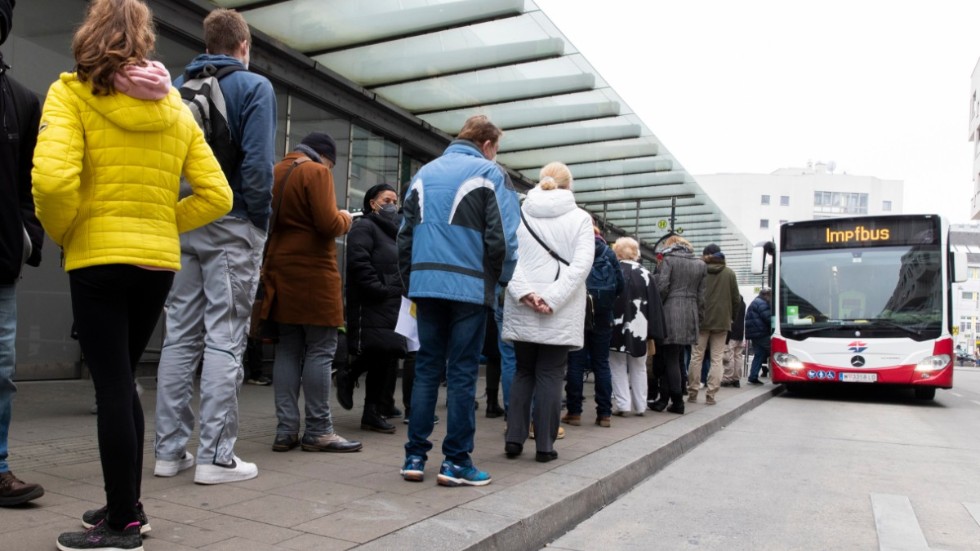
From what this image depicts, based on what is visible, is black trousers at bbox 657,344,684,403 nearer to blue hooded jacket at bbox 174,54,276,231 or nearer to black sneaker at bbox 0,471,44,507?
blue hooded jacket at bbox 174,54,276,231

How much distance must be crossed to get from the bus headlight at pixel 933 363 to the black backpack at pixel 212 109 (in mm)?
10842

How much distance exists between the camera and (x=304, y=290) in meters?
Answer: 4.65

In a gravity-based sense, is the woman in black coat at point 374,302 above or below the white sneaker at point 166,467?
above

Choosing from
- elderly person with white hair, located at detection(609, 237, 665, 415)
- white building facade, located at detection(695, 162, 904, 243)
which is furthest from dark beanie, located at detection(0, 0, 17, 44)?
white building facade, located at detection(695, 162, 904, 243)

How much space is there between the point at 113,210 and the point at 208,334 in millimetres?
1280

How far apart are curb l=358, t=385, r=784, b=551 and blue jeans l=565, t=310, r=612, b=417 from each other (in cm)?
48

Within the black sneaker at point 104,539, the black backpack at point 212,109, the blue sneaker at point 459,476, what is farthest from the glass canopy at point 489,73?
the black sneaker at point 104,539

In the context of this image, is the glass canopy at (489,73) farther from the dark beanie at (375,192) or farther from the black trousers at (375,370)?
the black trousers at (375,370)

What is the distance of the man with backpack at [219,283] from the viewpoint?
383cm

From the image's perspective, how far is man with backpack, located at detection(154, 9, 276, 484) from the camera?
3.83 m

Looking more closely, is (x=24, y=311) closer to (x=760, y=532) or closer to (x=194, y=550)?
(x=194, y=550)

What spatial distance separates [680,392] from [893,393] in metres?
8.54

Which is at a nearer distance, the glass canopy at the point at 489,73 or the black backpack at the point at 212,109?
the black backpack at the point at 212,109

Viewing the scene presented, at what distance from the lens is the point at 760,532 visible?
13.3ft
